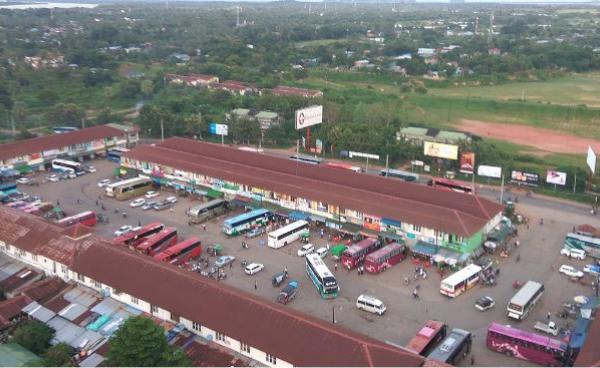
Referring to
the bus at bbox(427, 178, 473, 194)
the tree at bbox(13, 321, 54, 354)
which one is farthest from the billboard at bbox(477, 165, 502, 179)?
the tree at bbox(13, 321, 54, 354)

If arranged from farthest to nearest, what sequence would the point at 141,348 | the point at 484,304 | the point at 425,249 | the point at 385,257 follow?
1. the point at 425,249
2. the point at 385,257
3. the point at 484,304
4. the point at 141,348

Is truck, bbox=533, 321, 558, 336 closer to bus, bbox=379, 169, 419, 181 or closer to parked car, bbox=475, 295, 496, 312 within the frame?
parked car, bbox=475, 295, 496, 312

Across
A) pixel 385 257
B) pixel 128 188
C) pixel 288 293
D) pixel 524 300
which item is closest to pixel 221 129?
pixel 128 188

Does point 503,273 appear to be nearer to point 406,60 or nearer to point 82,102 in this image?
point 82,102

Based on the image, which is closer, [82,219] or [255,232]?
[255,232]

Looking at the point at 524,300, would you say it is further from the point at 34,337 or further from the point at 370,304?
the point at 34,337

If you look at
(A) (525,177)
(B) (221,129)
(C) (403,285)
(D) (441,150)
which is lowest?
(C) (403,285)

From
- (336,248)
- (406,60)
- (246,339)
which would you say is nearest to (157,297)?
(246,339)

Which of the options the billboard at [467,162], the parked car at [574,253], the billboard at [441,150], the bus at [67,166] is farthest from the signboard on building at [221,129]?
the parked car at [574,253]
